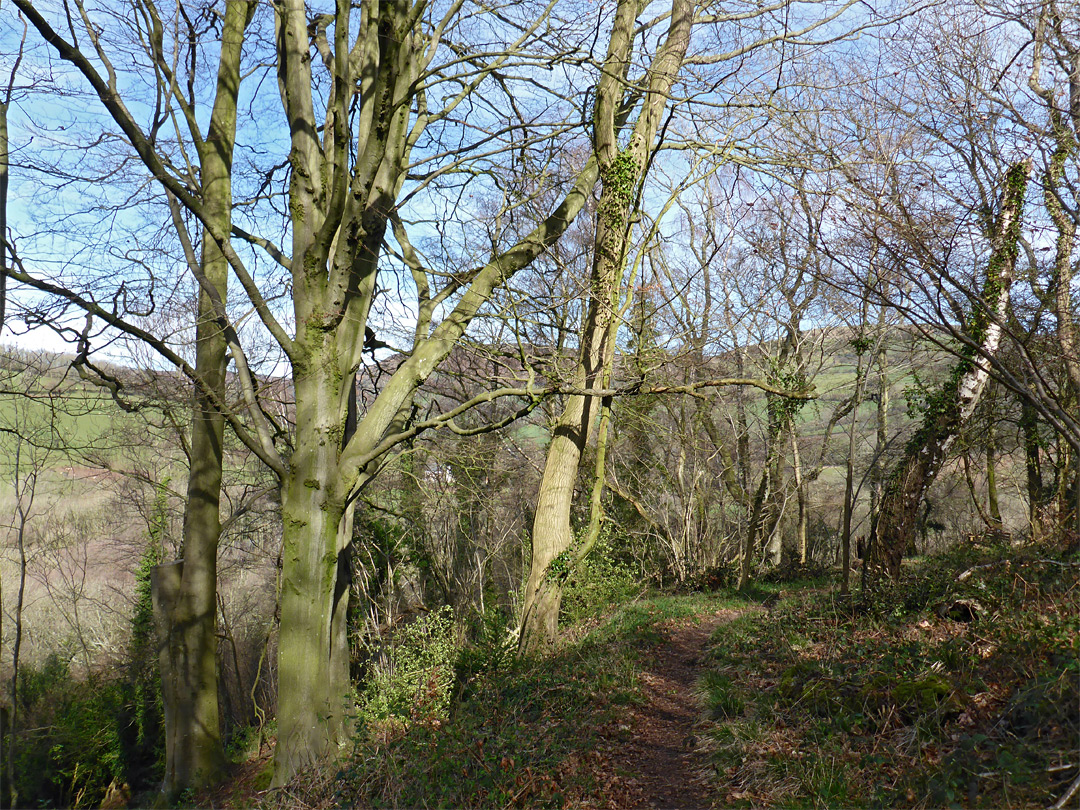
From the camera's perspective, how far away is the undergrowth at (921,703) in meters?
3.49

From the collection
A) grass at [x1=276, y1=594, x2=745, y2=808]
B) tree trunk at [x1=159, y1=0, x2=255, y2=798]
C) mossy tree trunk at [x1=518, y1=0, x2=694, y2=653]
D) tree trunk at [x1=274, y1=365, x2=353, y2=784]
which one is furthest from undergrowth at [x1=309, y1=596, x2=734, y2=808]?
tree trunk at [x1=159, y1=0, x2=255, y2=798]

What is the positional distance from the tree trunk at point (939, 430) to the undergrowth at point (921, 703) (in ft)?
2.84

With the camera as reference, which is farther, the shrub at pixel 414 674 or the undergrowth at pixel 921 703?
the shrub at pixel 414 674

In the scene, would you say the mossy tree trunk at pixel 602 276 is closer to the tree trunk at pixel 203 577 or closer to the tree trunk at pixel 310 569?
the tree trunk at pixel 310 569

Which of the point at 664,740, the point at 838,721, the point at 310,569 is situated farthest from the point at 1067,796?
the point at 310,569

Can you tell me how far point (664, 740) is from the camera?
5801 millimetres

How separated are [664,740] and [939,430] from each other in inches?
189

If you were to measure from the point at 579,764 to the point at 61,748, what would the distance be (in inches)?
505

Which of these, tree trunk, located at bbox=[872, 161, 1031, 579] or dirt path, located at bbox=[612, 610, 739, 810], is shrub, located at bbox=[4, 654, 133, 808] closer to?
dirt path, located at bbox=[612, 610, 739, 810]

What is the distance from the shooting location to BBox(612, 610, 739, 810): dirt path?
477cm

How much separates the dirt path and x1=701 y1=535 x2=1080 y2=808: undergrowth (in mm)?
213

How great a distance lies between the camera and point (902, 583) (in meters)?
7.19

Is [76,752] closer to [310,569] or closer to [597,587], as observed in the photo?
[597,587]

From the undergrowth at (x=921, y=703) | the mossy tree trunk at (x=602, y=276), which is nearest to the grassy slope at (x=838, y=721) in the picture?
the undergrowth at (x=921, y=703)
